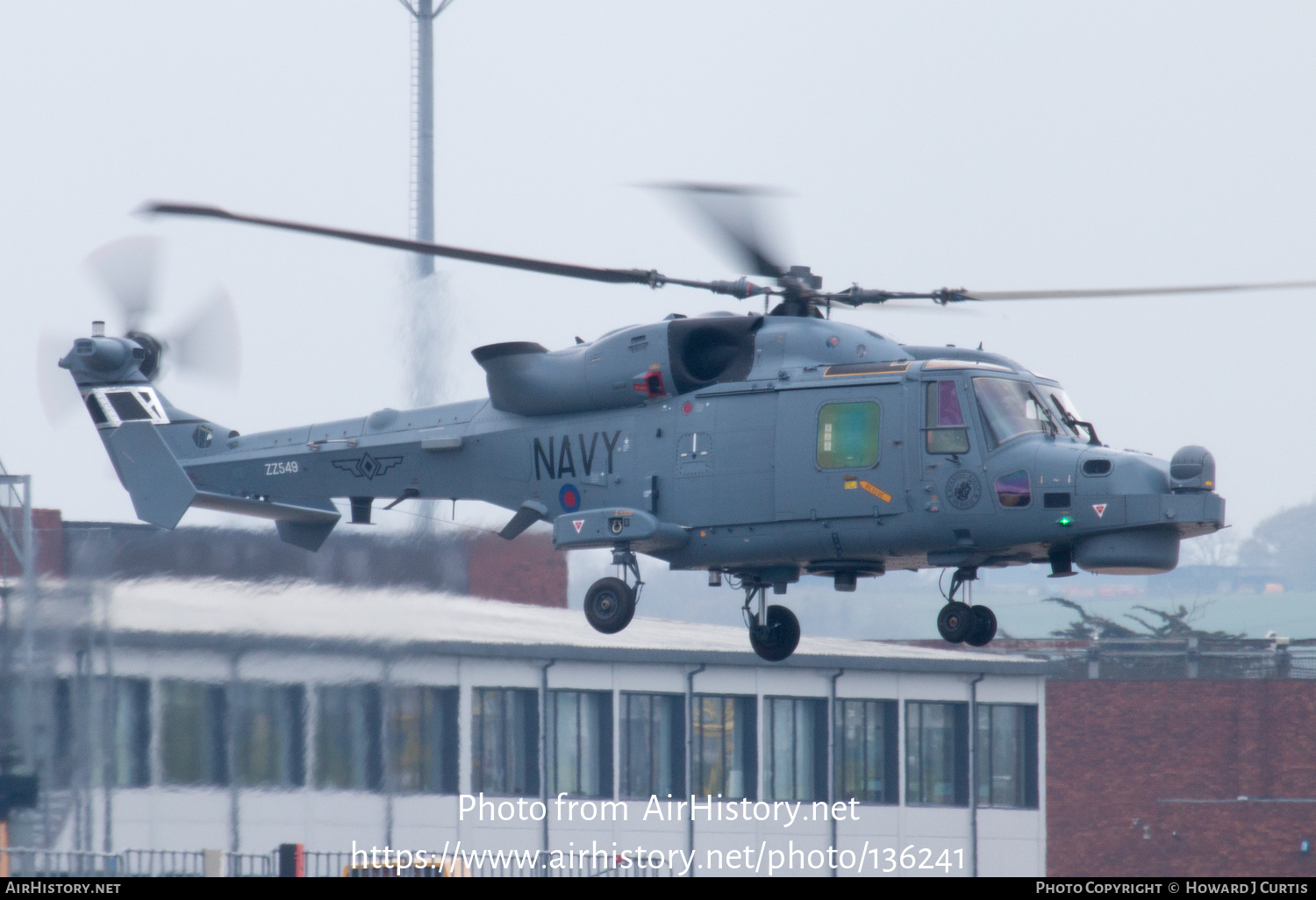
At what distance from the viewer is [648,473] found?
734 inches

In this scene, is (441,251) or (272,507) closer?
(441,251)

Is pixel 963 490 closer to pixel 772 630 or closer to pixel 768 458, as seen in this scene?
pixel 768 458

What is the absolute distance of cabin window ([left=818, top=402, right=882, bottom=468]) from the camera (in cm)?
1739

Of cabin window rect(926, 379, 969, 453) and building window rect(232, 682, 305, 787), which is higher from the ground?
cabin window rect(926, 379, 969, 453)

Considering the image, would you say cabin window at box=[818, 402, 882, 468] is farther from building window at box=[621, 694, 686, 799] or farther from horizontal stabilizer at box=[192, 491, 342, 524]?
building window at box=[621, 694, 686, 799]

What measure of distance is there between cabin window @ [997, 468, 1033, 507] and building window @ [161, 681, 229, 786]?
45.1 feet

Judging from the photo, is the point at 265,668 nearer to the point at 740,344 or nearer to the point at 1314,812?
the point at 740,344

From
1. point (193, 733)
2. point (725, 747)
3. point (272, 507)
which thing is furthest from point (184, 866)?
point (725, 747)

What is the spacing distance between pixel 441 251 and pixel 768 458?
3899 mm

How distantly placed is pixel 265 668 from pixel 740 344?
1102 centimetres

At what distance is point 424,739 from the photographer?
28.8 meters

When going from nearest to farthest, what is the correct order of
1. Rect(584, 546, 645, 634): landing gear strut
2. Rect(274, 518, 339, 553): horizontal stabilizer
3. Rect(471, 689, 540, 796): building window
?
Rect(584, 546, 645, 634): landing gear strut → Rect(274, 518, 339, 553): horizontal stabilizer → Rect(471, 689, 540, 796): building window

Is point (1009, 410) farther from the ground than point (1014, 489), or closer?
farther from the ground

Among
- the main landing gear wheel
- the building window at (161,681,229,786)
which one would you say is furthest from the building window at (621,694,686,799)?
the main landing gear wheel
